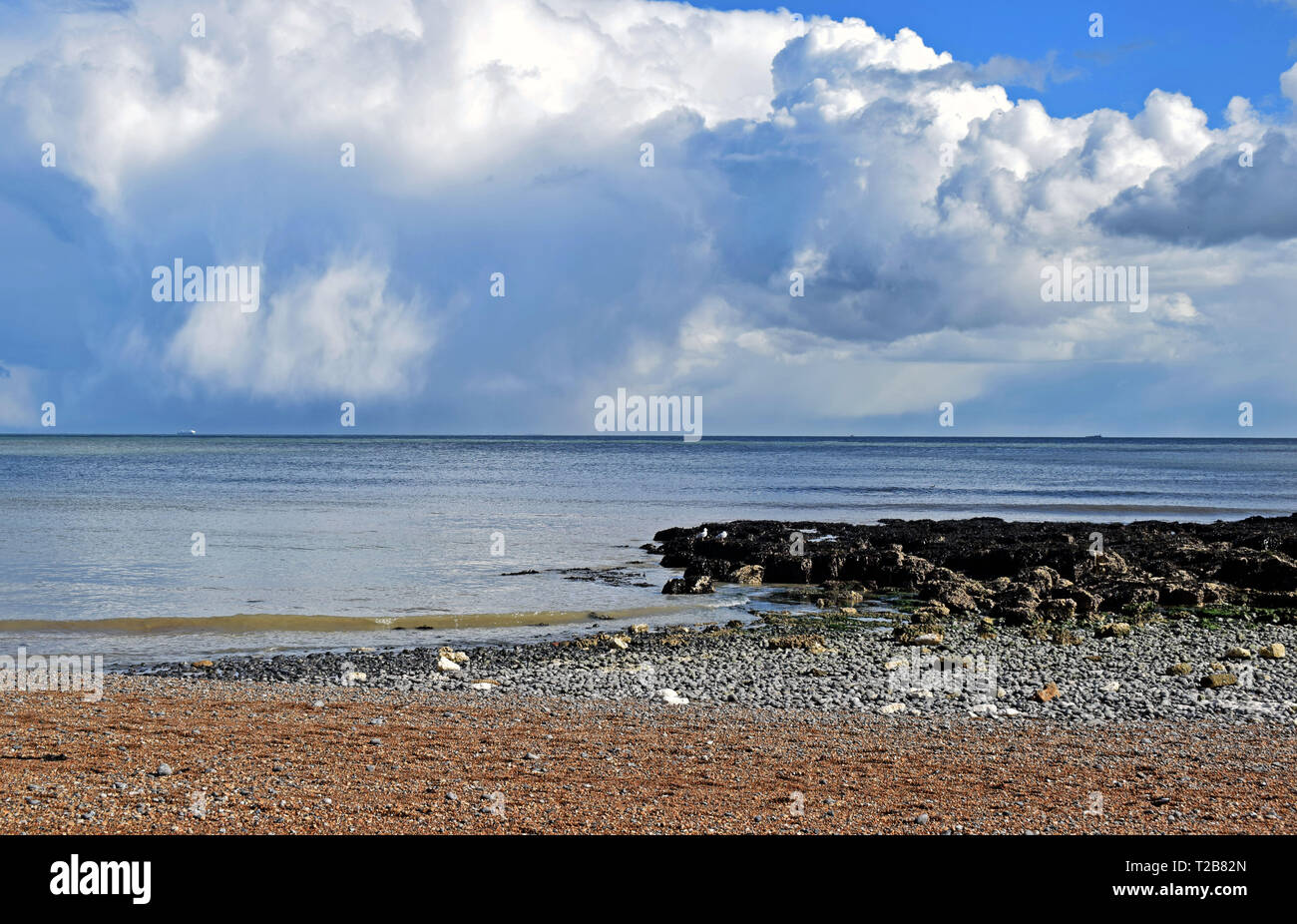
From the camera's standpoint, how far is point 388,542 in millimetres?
36094

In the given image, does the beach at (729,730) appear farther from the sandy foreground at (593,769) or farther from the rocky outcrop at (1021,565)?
the rocky outcrop at (1021,565)

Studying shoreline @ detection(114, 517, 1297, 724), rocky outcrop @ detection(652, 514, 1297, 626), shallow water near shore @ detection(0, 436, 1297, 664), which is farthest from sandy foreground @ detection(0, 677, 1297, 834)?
rocky outcrop @ detection(652, 514, 1297, 626)

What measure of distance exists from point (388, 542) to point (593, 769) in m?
27.1

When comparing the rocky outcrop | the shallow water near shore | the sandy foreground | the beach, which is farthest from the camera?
the rocky outcrop

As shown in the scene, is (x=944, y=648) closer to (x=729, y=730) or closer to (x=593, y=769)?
(x=729, y=730)

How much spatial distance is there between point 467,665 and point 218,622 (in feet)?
24.2

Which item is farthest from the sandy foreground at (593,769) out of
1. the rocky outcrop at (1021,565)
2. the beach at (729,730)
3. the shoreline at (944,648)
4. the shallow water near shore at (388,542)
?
the rocky outcrop at (1021,565)

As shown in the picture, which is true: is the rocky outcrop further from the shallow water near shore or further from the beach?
the shallow water near shore

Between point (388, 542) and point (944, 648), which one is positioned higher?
point (388, 542)

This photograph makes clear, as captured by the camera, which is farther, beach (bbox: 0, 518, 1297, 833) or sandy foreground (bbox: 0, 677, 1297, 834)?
beach (bbox: 0, 518, 1297, 833)

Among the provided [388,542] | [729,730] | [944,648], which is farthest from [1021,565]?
[388,542]

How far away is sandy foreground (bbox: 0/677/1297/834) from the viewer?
8.63 meters

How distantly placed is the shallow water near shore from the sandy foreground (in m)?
7.23
